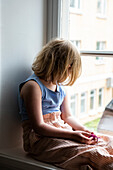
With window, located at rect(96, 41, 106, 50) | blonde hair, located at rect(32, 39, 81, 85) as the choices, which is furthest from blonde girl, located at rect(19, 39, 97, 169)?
window, located at rect(96, 41, 106, 50)

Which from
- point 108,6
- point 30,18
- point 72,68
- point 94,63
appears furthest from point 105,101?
point 30,18

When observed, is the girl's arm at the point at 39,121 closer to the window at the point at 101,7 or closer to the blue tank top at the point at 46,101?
the blue tank top at the point at 46,101

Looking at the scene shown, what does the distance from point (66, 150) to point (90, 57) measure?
674mm

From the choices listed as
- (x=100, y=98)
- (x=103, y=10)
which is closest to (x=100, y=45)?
(x=103, y=10)

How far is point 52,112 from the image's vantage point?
1.51m

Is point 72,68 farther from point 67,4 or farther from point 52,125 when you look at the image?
point 67,4

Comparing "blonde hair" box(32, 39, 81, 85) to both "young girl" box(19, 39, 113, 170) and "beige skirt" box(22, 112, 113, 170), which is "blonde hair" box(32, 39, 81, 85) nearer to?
"young girl" box(19, 39, 113, 170)

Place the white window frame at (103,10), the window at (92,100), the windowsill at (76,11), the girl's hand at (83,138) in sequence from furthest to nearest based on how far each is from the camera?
the window at (92,100) → the windowsill at (76,11) → the white window frame at (103,10) → the girl's hand at (83,138)

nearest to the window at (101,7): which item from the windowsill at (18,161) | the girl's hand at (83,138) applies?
the girl's hand at (83,138)

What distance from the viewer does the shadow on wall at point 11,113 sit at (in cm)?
153

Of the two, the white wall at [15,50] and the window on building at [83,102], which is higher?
the white wall at [15,50]

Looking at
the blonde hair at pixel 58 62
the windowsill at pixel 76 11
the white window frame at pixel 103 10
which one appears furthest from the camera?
the windowsill at pixel 76 11

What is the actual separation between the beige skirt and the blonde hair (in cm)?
21

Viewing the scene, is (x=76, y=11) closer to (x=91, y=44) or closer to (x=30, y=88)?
(x=91, y=44)
